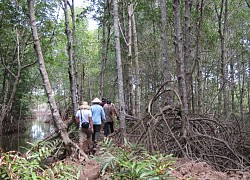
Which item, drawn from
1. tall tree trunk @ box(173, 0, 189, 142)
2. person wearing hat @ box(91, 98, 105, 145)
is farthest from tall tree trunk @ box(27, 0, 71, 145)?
tall tree trunk @ box(173, 0, 189, 142)

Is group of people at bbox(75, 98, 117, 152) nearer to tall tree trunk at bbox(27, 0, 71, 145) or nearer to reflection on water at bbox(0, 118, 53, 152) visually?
tall tree trunk at bbox(27, 0, 71, 145)

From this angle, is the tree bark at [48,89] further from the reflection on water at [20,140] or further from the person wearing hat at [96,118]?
the reflection on water at [20,140]

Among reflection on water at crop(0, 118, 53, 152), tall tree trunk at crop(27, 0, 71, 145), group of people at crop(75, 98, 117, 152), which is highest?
tall tree trunk at crop(27, 0, 71, 145)

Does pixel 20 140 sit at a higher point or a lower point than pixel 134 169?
lower

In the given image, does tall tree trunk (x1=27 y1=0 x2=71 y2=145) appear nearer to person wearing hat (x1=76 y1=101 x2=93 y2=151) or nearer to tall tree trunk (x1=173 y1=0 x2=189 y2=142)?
person wearing hat (x1=76 y1=101 x2=93 y2=151)

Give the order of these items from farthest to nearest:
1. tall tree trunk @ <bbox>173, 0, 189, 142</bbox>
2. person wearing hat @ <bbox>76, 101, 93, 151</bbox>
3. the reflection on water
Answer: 1. the reflection on water
2. person wearing hat @ <bbox>76, 101, 93, 151</bbox>
3. tall tree trunk @ <bbox>173, 0, 189, 142</bbox>

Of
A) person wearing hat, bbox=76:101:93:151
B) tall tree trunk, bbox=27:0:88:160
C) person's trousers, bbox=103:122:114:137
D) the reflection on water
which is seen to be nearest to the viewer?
tall tree trunk, bbox=27:0:88:160

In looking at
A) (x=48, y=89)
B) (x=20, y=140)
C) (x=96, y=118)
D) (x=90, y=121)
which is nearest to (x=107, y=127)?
(x=96, y=118)

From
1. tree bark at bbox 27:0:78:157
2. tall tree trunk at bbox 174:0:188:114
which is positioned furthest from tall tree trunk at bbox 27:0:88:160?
tall tree trunk at bbox 174:0:188:114

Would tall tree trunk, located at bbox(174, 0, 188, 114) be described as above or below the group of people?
above

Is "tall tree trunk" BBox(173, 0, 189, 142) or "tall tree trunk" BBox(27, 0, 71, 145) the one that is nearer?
"tall tree trunk" BBox(173, 0, 189, 142)

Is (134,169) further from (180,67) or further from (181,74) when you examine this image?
(180,67)

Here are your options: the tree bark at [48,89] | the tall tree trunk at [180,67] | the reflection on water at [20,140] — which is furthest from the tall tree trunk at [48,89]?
the reflection on water at [20,140]

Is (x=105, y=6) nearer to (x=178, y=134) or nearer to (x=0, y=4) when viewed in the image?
(x=0, y=4)
